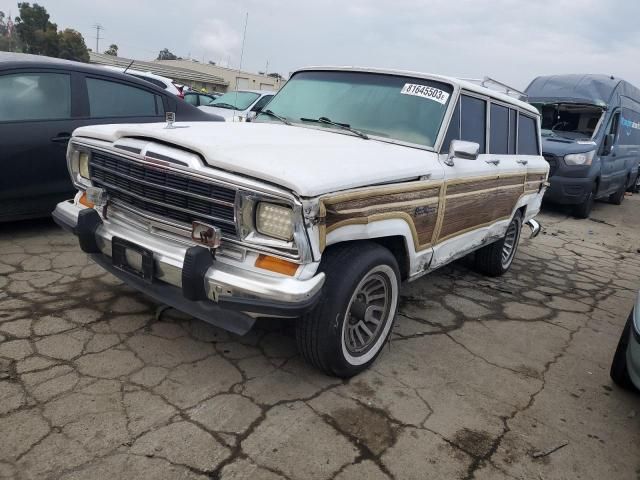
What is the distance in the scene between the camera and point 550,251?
661 centimetres

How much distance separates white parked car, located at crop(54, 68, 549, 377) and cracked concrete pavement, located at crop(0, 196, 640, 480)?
0.38 metres

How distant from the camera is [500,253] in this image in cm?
490

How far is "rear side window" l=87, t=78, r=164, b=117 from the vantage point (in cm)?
464

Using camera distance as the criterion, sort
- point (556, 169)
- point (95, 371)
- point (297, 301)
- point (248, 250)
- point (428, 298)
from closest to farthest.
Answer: point (297, 301)
point (248, 250)
point (95, 371)
point (428, 298)
point (556, 169)

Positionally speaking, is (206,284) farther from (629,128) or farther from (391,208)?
(629,128)

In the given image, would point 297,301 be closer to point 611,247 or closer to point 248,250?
point 248,250

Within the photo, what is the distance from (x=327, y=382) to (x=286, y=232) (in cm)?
102

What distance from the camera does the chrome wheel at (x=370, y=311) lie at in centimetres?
280

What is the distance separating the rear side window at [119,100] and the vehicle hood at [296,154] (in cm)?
182

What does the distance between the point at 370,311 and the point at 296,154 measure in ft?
3.40

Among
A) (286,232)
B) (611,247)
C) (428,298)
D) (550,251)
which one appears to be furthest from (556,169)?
(286,232)

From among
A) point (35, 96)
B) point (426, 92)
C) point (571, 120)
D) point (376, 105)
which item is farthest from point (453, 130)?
Answer: point (571, 120)

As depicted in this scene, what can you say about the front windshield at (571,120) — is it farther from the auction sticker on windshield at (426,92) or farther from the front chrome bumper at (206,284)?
the front chrome bumper at (206,284)

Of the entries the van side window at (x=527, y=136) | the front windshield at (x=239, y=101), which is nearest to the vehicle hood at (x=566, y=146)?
the van side window at (x=527, y=136)
